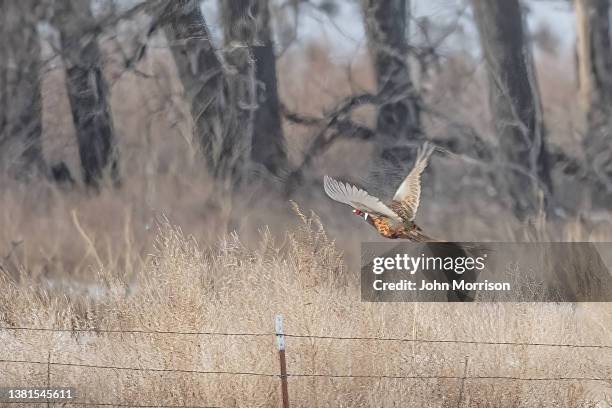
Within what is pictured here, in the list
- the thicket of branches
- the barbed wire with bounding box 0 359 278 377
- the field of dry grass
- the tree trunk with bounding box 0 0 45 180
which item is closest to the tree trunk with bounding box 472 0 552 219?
the thicket of branches

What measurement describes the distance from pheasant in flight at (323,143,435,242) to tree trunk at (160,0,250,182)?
68 cm

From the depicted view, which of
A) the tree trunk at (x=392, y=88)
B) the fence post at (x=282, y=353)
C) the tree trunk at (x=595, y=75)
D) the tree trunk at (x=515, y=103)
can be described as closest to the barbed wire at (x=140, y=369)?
the fence post at (x=282, y=353)

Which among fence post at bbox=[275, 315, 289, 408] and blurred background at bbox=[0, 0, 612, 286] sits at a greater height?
blurred background at bbox=[0, 0, 612, 286]

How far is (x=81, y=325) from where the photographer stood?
43.4 ft

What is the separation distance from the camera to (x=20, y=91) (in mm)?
13453

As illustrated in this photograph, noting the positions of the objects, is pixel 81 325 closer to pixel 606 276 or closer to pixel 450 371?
pixel 450 371

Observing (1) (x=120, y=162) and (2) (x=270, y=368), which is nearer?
(2) (x=270, y=368)

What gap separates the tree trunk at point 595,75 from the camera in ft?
42.0

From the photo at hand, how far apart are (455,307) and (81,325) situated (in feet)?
8.19

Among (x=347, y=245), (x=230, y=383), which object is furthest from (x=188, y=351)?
(x=347, y=245)

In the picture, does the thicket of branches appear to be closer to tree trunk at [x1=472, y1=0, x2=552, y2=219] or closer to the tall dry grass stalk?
tree trunk at [x1=472, y1=0, x2=552, y2=219]

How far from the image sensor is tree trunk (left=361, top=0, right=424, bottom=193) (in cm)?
1300

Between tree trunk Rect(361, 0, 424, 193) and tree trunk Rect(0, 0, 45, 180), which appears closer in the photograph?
tree trunk Rect(361, 0, 424, 193)

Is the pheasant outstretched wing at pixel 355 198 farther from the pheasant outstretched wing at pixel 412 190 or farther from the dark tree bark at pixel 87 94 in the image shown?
the dark tree bark at pixel 87 94
